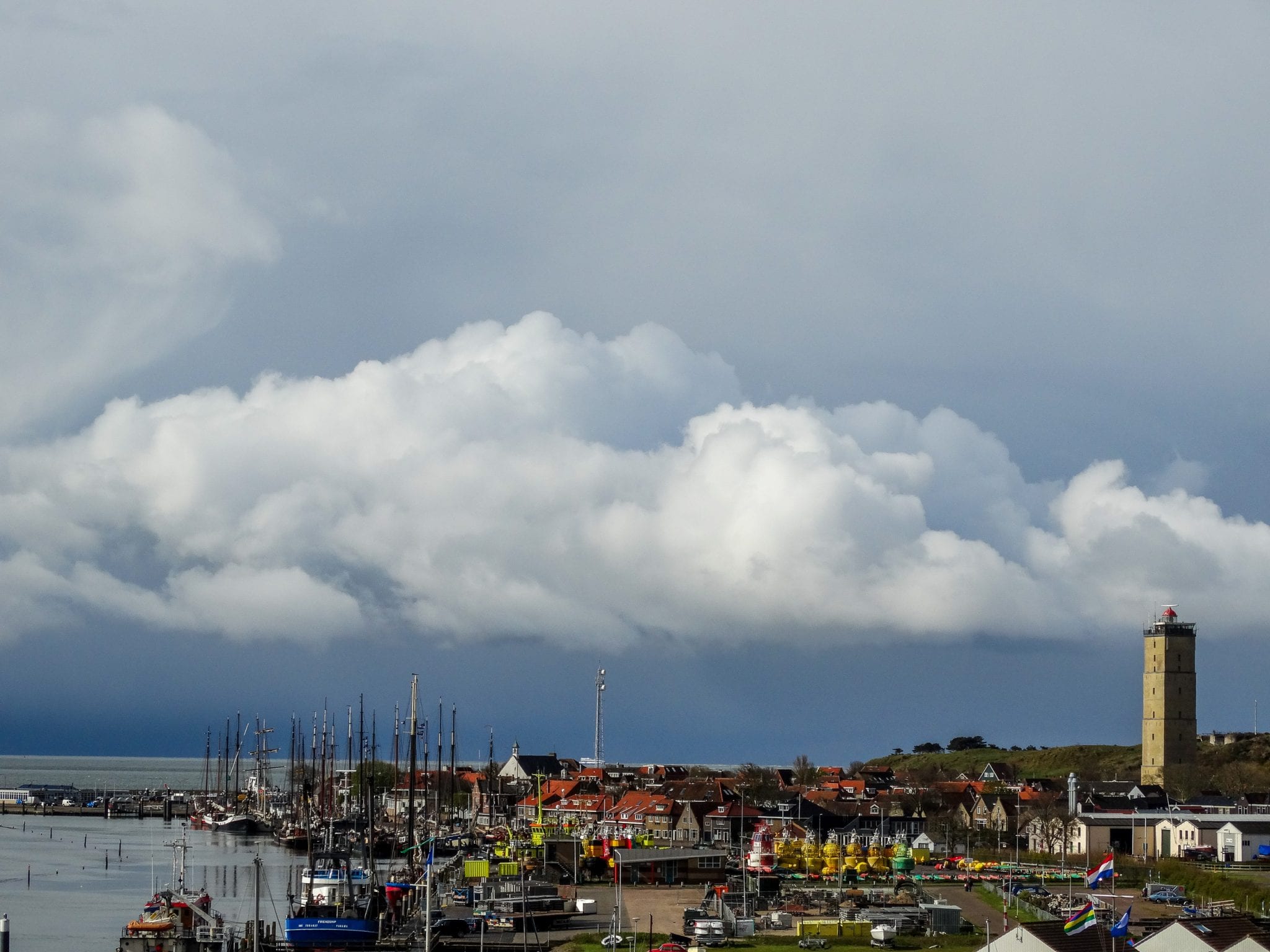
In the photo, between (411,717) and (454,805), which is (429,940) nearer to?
(411,717)

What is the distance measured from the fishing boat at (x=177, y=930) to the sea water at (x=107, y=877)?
7.88 feet

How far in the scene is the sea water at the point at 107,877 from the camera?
242 ft

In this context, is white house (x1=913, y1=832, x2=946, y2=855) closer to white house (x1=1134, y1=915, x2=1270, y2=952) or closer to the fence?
the fence

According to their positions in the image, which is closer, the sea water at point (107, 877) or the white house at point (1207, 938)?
the white house at point (1207, 938)

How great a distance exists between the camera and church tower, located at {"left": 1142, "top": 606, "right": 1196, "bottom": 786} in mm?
149750

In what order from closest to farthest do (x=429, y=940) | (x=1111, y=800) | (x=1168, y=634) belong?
(x=429, y=940) → (x=1111, y=800) → (x=1168, y=634)

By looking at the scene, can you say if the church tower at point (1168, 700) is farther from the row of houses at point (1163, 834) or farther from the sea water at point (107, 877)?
the sea water at point (107, 877)

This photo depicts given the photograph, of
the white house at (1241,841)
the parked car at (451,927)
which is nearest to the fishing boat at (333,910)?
the parked car at (451,927)

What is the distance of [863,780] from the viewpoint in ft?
527

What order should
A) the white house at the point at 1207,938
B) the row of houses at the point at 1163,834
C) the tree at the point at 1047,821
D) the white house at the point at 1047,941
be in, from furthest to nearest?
the tree at the point at 1047,821 → the row of houses at the point at 1163,834 → the white house at the point at 1207,938 → the white house at the point at 1047,941

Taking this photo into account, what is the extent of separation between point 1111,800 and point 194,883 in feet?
202

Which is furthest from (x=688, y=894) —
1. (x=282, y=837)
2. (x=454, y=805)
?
(x=454, y=805)

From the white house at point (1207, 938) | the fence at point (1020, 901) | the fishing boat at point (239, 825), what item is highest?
the white house at point (1207, 938)

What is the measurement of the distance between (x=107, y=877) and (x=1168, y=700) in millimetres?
93493
